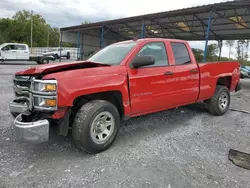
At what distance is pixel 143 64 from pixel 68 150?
1.88 meters

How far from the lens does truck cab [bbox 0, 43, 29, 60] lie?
1928 cm

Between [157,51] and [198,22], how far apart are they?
598 inches

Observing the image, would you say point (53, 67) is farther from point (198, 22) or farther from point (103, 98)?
point (198, 22)

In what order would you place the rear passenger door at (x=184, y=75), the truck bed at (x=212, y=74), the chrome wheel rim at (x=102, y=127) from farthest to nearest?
the truck bed at (x=212, y=74), the rear passenger door at (x=184, y=75), the chrome wheel rim at (x=102, y=127)

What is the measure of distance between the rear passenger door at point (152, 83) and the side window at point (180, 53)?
32 centimetres

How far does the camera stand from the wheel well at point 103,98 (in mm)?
3367

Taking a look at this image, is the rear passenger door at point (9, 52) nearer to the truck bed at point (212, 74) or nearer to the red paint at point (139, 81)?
the red paint at point (139, 81)

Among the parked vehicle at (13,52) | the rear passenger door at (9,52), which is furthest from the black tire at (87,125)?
the rear passenger door at (9,52)

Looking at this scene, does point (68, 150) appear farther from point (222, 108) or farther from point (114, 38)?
point (114, 38)

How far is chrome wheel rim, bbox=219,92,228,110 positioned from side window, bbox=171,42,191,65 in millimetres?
1746

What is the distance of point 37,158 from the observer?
10.2 feet

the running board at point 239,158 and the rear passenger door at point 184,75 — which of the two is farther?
Result: the rear passenger door at point 184,75

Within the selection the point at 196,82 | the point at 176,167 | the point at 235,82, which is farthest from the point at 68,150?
the point at 235,82

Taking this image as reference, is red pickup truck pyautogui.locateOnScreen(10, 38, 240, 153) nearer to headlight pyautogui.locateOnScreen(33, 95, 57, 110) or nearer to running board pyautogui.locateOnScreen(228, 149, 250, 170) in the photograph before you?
headlight pyautogui.locateOnScreen(33, 95, 57, 110)
